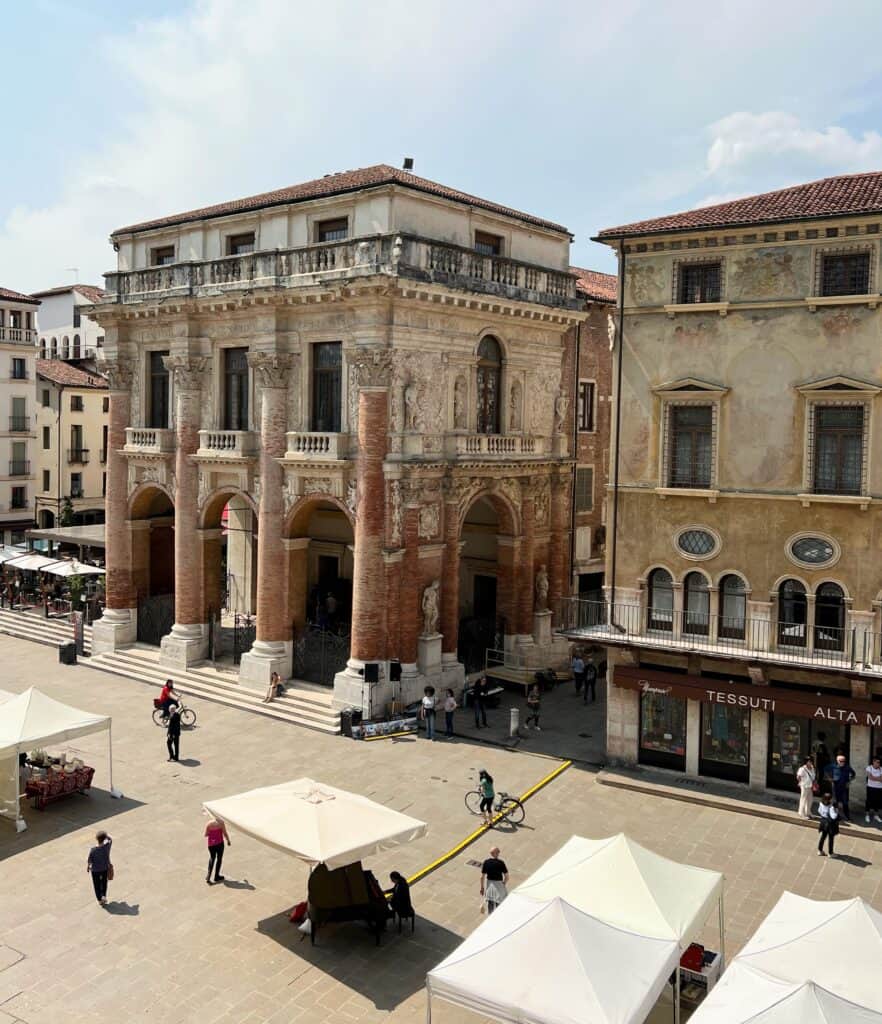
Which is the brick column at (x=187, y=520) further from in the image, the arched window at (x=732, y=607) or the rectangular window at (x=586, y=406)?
the arched window at (x=732, y=607)

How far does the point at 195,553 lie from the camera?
1399 inches

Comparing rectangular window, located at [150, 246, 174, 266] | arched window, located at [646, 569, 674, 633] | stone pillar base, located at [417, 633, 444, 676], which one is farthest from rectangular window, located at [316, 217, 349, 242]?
arched window, located at [646, 569, 674, 633]

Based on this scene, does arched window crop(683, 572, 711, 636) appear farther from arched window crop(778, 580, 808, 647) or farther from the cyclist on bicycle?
the cyclist on bicycle

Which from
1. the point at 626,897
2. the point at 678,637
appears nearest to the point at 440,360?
the point at 678,637

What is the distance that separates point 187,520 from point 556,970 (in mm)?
25895

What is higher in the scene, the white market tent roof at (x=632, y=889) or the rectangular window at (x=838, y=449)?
the rectangular window at (x=838, y=449)

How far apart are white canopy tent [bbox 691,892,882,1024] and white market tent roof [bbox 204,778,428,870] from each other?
6.19 m

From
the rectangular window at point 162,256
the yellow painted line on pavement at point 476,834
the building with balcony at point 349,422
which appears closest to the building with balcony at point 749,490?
the yellow painted line on pavement at point 476,834

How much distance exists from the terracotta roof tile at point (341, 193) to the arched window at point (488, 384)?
4.77m

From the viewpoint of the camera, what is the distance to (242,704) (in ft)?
105

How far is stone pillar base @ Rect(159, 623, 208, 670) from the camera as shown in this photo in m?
35.3

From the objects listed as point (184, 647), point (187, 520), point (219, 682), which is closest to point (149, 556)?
point (187, 520)

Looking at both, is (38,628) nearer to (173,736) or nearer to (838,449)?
(173,736)

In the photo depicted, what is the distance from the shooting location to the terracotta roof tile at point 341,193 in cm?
3125
